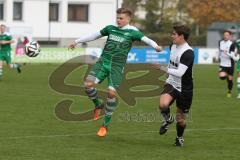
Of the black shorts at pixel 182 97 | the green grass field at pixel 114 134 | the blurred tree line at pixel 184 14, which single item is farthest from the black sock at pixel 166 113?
the blurred tree line at pixel 184 14

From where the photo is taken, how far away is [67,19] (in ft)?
260

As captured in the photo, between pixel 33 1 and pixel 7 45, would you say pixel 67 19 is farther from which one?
pixel 7 45

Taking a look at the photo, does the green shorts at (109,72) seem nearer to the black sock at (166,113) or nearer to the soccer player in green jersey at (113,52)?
the soccer player in green jersey at (113,52)

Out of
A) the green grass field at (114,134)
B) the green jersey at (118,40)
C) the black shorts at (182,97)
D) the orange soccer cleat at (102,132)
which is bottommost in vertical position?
the green grass field at (114,134)

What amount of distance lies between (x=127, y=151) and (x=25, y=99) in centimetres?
1021

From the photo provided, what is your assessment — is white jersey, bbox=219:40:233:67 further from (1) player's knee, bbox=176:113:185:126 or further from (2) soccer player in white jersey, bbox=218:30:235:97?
(1) player's knee, bbox=176:113:185:126

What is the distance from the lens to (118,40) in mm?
14258

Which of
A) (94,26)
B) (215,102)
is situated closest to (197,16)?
(94,26)

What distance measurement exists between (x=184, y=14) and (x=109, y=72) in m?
89.5

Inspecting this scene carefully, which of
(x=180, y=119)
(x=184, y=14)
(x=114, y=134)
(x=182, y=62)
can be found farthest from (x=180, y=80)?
(x=184, y=14)

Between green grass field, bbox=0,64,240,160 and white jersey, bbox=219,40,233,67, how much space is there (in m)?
3.58

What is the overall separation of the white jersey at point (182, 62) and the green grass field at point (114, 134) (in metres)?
1.07

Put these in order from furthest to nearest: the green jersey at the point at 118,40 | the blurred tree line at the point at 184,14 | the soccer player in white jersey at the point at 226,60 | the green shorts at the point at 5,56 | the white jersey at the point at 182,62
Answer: the blurred tree line at the point at 184,14 < the green shorts at the point at 5,56 < the soccer player in white jersey at the point at 226,60 < the green jersey at the point at 118,40 < the white jersey at the point at 182,62

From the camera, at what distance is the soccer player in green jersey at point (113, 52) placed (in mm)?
14000
